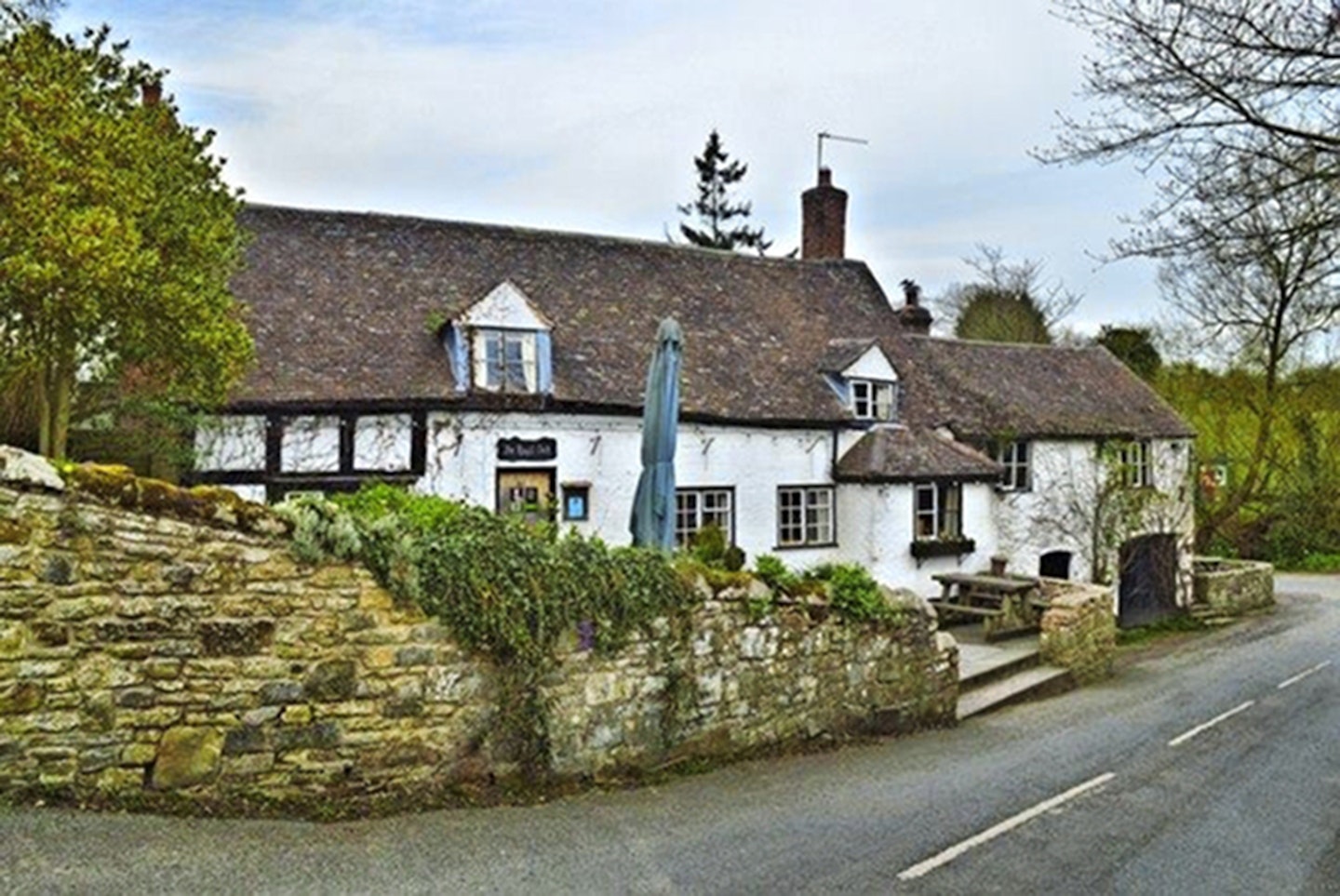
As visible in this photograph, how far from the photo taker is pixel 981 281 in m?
53.1

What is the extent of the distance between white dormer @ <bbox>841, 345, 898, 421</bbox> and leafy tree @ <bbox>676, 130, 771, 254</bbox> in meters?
28.6

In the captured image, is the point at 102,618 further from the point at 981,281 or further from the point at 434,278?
the point at 981,281

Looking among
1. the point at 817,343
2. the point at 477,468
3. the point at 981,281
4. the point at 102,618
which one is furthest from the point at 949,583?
the point at 981,281

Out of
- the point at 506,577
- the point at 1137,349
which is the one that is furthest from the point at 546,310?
the point at 1137,349

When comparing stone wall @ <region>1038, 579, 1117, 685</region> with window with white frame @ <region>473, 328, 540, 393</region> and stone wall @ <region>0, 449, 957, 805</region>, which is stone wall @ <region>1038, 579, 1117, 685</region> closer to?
window with white frame @ <region>473, 328, 540, 393</region>

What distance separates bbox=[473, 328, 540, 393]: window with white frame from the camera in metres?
18.5

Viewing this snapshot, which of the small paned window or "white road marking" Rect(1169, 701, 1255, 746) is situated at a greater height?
the small paned window

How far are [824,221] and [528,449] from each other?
47.1 ft

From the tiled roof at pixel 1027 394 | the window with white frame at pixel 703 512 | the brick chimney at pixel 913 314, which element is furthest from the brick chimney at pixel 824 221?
the window with white frame at pixel 703 512

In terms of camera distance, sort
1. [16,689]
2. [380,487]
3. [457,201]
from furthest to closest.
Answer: [457,201], [380,487], [16,689]

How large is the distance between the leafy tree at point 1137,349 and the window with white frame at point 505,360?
35625 millimetres

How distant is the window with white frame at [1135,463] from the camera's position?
28.1 meters

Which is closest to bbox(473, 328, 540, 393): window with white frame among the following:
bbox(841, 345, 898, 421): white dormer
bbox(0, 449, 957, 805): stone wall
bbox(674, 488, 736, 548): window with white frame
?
bbox(674, 488, 736, 548): window with white frame

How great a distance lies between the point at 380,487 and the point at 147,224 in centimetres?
409
